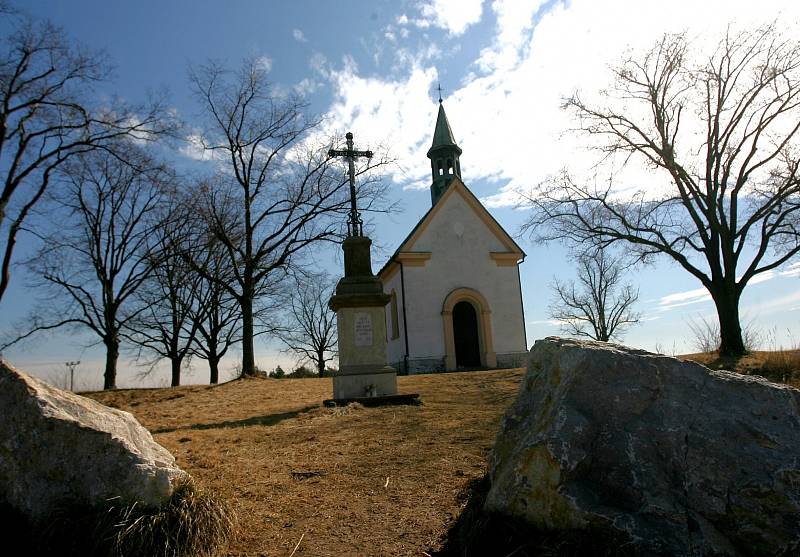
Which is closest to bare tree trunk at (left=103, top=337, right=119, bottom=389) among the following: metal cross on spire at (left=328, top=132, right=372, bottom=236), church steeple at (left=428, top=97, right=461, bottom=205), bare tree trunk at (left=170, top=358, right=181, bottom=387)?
bare tree trunk at (left=170, top=358, right=181, bottom=387)

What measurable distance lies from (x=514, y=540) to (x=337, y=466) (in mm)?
3031

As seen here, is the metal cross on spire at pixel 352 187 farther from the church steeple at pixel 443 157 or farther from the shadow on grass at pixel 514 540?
the church steeple at pixel 443 157

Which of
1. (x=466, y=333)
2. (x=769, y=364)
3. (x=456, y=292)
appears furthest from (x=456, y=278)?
(x=769, y=364)

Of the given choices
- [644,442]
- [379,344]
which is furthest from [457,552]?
[379,344]

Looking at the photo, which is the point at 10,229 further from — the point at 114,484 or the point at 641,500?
the point at 641,500

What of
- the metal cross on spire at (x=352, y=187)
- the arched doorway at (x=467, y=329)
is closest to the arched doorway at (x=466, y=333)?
the arched doorway at (x=467, y=329)

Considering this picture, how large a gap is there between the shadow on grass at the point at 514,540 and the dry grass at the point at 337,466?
0.86 feet

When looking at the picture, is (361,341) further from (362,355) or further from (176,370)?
(176,370)

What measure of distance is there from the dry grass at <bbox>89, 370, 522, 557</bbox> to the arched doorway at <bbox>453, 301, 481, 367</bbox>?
12.5m

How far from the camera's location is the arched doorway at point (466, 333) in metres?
24.1

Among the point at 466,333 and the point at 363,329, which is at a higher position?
the point at 466,333

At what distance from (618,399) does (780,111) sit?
57.8ft

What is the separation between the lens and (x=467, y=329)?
24375 mm

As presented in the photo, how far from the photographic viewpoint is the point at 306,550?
3.56 meters
